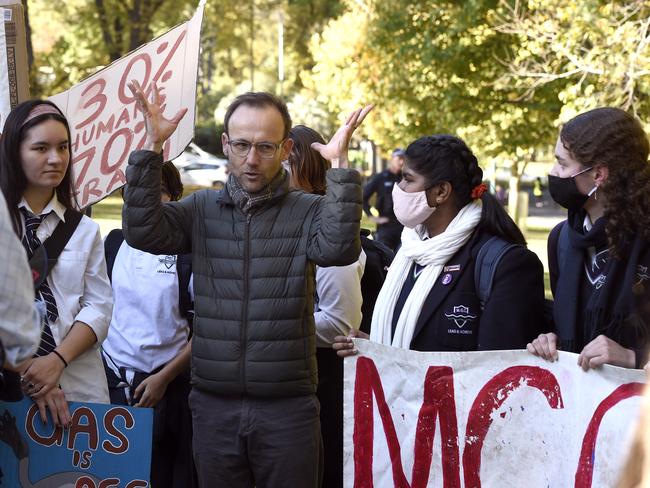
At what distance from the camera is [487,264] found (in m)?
4.20

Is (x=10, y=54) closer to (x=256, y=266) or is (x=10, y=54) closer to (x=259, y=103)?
(x=259, y=103)

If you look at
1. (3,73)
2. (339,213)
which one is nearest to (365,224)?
(3,73)

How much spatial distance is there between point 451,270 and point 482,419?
23.6 inches

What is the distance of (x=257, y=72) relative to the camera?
2665 inches

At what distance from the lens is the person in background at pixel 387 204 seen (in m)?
14.6

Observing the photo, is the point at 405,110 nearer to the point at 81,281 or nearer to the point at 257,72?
the point at 81,281

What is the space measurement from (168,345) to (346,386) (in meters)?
0.94

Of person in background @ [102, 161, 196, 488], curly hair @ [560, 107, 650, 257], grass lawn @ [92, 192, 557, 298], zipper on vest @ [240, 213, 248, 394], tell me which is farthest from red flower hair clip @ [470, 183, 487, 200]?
grass lawn @ [92, 192, 557, 298]

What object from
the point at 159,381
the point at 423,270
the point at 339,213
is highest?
the point at 339,213

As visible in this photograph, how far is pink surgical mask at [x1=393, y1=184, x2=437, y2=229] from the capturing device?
14.5ft

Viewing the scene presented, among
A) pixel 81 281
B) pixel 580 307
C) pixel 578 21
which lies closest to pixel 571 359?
pixel 580 307

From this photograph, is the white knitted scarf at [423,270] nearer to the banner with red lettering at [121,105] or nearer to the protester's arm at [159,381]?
the protester's arm at [159,381]

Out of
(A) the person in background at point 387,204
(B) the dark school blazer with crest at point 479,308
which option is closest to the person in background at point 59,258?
(B) the dark school blazer with crest at point 479,308

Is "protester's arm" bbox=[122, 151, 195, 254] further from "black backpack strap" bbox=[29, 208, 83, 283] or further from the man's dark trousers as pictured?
the man's dark trousers
